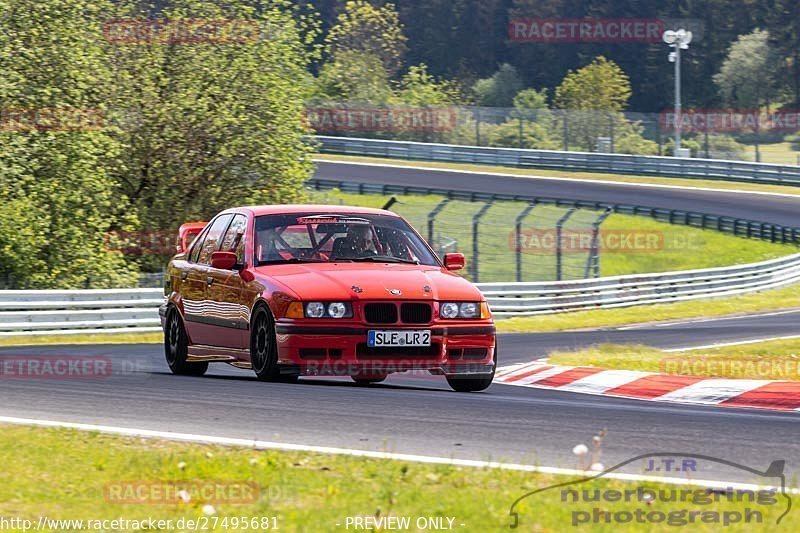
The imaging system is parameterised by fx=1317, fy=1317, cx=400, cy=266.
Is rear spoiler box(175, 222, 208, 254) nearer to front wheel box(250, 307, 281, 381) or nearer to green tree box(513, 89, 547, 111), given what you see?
front wheel box(250, 307, 281, 381)

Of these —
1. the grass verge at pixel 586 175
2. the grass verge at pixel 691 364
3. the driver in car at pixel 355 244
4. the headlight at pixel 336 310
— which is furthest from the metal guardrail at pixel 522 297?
the grass verge at pixel 586 175

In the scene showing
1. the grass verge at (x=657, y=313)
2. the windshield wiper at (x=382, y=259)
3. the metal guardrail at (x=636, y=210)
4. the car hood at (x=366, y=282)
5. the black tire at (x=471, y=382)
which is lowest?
the grass verge at (x=657, y=313)

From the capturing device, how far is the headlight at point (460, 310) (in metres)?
10.1

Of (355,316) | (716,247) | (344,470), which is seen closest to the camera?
(344,470)

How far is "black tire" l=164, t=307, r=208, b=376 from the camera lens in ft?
39.8

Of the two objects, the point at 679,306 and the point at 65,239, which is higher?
the point at 65,239

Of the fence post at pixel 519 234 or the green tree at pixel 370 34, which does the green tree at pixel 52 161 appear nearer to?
the fence post at pixel 519 234

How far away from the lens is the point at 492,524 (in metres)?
5.19

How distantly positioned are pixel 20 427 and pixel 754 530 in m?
4.75

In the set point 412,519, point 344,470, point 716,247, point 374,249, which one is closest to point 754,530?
point 412,519

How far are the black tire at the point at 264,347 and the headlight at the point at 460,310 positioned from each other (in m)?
1.30

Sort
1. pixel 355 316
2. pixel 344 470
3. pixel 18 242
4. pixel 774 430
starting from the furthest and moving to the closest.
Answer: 1. pixel 18 242
2. pixel 355 316
3. pixel 774 430
4. pixel 344 470

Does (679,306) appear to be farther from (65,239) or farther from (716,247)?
(65,239)

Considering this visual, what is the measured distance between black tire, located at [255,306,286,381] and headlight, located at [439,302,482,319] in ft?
4.27
